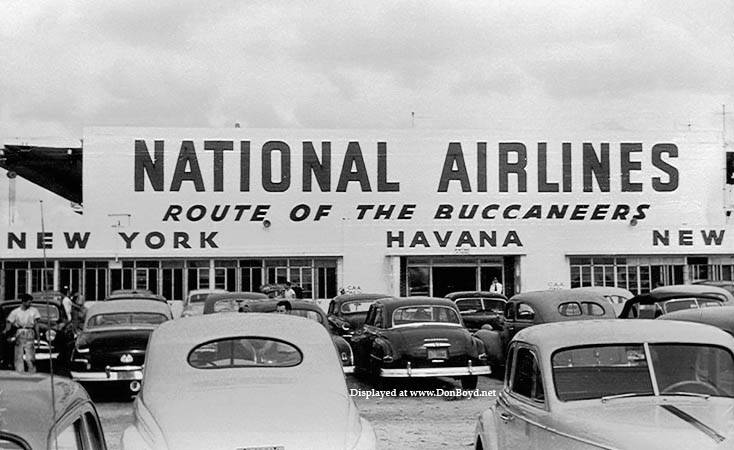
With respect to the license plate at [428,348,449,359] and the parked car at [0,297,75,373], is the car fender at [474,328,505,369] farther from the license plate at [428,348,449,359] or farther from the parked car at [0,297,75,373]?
the parked car at [0,297,75,373]

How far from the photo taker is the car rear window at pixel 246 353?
26.3 ft

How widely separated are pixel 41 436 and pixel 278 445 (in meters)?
3.36

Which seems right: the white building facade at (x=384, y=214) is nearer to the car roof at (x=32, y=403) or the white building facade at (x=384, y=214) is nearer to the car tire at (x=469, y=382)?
the car tire at (x=469, y=382)

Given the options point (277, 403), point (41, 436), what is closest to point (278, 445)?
point (277, 403)

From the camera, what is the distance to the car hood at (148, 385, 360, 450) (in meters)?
6.25

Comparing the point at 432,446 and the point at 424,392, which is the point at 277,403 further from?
the point at 424,392

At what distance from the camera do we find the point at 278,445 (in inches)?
244

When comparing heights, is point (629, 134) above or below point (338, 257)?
above

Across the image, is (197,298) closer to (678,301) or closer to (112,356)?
(112,356)

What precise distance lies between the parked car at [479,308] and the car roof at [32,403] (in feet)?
58.3

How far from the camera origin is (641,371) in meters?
6.25

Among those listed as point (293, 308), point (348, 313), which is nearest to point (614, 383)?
point (293, 308)

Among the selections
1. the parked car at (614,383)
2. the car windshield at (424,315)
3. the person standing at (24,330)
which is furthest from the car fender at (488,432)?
the person standing at (24,330)

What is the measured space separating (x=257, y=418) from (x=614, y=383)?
7.96 ft
